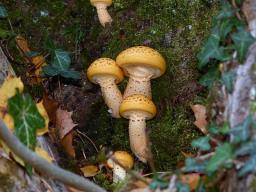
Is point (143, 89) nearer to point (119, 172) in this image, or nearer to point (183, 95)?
point (183, 95)

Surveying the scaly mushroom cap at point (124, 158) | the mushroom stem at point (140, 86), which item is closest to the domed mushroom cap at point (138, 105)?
the mushroom stem at point (140, 86)

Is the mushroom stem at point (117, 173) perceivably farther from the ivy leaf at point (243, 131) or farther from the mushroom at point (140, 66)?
the ivy leaf at point (243, 131)

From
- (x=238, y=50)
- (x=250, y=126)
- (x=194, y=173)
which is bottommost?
(x=194, y=173)

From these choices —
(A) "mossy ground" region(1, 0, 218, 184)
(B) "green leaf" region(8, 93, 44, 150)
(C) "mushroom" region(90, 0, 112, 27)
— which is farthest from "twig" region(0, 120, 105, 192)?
(C) "mushroom" region(90, 0, 112, 27)

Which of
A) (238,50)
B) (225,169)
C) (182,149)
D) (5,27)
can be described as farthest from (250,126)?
(5,27)

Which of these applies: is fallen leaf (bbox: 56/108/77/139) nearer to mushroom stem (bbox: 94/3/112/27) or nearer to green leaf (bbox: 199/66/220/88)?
mushroom stem (bbox: 94/3/112/27)

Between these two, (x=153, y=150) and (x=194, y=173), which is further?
(x=153, y=150)

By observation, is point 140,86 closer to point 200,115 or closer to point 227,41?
point 200,115
